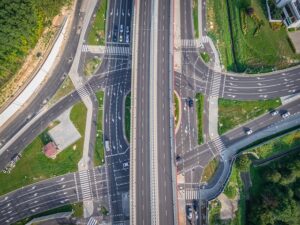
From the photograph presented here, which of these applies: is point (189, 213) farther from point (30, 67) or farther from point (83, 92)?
point (30, 67)

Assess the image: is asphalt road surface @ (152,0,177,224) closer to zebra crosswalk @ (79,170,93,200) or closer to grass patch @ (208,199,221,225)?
grass patch @ (208,199,221,225)

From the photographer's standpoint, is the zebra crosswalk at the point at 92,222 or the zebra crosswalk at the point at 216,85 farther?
the zebra crosswalk at the point at 216,85

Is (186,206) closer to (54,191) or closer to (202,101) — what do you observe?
(202,101)

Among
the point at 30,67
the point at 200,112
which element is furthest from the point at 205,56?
→ the point at 30,67

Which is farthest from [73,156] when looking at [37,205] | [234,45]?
[234,45]

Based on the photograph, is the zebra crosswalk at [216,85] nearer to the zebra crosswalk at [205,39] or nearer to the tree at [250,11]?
the zebra crosswalk at [205,39]

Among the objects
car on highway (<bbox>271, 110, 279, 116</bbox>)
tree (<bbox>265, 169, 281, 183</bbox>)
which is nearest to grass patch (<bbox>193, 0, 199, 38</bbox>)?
car on highway (<bbox>271, 110, 279, 116</bbox>)

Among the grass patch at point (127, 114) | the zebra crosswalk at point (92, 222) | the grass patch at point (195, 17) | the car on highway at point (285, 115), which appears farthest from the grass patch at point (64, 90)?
the car on highway at point (285, 115)
